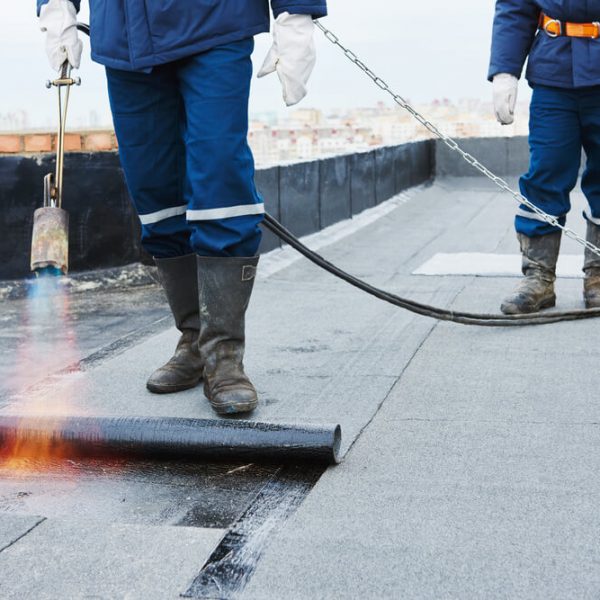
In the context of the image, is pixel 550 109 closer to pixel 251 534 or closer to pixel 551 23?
pixel 551 23

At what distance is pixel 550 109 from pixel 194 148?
1978 millimetres

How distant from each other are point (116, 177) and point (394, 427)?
8.83 feet

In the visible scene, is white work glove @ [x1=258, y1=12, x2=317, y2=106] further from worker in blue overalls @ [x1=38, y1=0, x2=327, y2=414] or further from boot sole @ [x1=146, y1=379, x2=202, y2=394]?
boot sole @ [x1=146, y1=379, x2=202, y2=394]

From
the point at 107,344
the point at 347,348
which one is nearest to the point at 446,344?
the point at 347,348

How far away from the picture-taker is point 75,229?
193 inches

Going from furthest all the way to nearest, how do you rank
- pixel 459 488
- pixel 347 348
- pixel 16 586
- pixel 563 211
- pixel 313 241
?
pixel 313 241 < pixel 563 211 < pixel 347 348 < pixel 459 488 < pixel 16 586

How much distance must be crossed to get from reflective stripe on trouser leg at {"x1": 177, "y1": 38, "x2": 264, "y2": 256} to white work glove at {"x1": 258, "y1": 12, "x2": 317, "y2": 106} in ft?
0.23

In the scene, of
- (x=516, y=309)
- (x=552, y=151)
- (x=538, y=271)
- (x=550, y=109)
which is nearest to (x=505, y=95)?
(x=550, y=109)

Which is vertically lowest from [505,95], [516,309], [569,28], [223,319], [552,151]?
[516,309]

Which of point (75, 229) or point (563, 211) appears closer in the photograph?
point (563, 211)

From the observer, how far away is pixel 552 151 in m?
4.27

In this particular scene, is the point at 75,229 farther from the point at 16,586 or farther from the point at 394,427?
the point at 16,586

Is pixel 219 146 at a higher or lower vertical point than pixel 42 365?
higher

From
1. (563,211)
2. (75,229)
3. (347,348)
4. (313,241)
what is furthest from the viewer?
(313,241)
